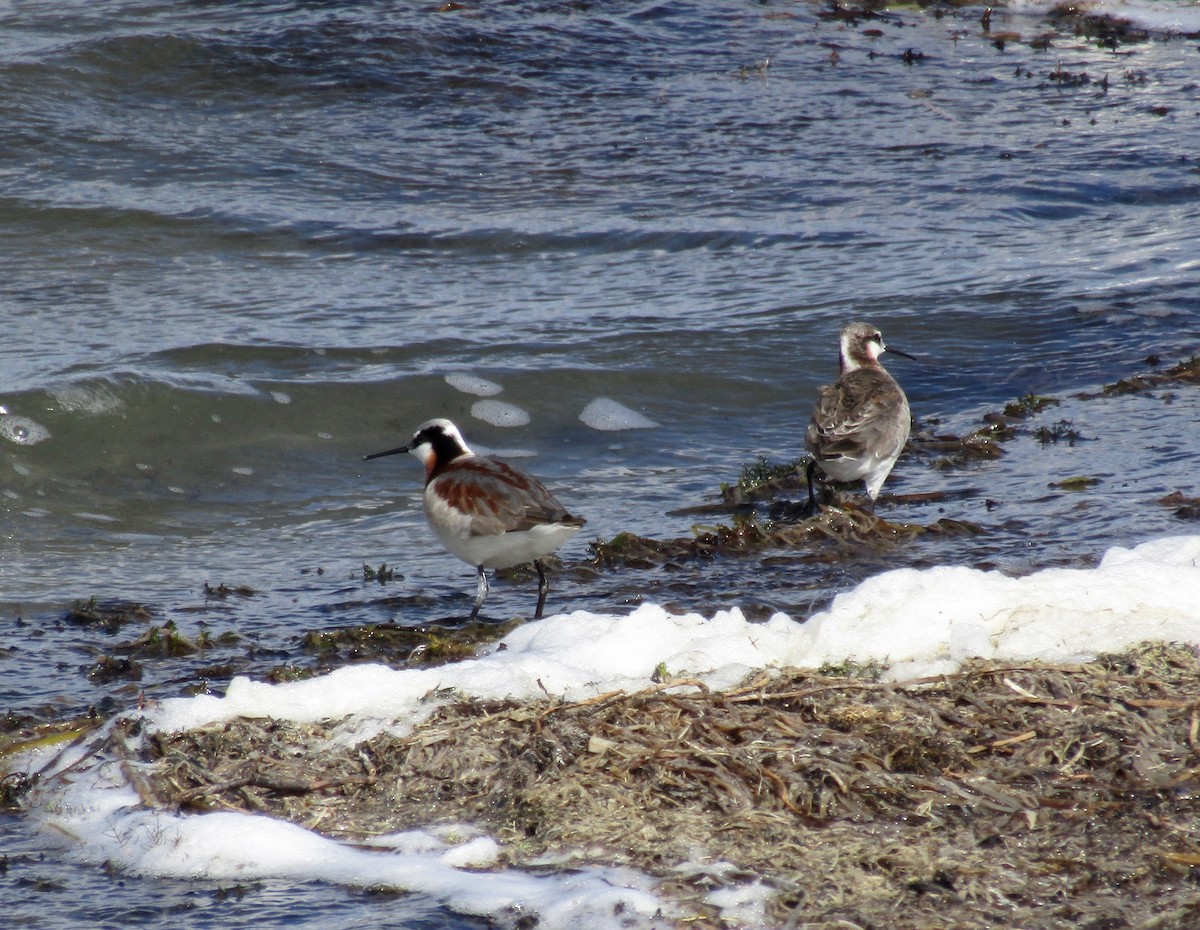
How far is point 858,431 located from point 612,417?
103 inches

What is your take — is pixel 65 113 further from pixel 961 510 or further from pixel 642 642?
pixel 642 642

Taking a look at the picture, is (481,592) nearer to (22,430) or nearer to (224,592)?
(224,592)

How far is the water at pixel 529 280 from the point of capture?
7.39 meters

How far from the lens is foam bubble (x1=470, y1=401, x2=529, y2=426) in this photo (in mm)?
10227

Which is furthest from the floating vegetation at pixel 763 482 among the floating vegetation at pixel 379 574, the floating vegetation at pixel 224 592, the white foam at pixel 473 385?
the floating vegetation at pixel 224 592

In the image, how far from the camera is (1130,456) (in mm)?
8344

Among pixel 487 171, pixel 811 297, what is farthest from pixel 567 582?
pixel 487 171

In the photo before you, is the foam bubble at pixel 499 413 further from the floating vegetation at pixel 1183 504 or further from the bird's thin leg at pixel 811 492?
the floating vegetation at pixel 1183 504

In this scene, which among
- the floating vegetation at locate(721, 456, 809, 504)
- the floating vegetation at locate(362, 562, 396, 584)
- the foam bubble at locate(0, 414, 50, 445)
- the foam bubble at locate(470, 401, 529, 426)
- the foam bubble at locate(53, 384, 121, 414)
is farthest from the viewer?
the foam bubble at locate(470, 401, 529, 426)

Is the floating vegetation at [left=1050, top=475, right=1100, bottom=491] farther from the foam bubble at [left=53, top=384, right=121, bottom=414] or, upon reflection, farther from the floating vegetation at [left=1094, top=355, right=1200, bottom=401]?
the foam bubble at [left=53, top=384, right=121, bottom=414]

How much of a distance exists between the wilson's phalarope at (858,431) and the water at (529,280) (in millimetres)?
412

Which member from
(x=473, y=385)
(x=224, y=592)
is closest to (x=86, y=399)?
(x=473, y=385)

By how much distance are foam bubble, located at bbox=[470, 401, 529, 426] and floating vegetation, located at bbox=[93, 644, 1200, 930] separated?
5712 mm

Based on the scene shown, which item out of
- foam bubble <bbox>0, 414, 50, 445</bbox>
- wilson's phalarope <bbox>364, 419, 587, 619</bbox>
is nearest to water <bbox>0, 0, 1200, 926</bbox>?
foam bubble <bbox>0, 414, 50, 445</bbox>
